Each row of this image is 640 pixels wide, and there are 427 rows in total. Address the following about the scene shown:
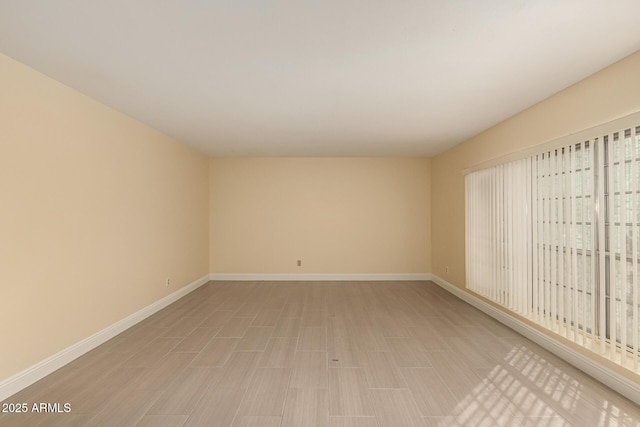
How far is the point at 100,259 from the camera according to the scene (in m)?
3.19

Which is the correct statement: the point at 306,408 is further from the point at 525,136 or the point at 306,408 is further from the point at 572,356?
the point at 525,136

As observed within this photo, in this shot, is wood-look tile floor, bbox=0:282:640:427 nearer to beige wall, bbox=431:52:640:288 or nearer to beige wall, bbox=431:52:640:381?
beige wall, bbox=431:52:640:381

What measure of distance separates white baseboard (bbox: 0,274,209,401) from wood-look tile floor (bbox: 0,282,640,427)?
2.6 inches

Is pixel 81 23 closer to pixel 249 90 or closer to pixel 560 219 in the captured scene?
pixel 249 90

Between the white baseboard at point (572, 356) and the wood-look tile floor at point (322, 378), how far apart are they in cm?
6

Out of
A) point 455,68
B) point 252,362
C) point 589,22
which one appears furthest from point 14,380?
point 589,22

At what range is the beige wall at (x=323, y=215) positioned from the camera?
247 inches

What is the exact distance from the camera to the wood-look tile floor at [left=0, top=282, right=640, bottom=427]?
204 cm

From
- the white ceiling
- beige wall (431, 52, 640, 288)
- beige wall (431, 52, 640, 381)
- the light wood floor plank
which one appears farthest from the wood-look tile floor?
the white ceiling

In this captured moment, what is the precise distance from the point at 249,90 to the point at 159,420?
264 centimetres

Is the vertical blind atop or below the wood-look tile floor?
atop

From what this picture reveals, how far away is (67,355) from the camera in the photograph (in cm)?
274

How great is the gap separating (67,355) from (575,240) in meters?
4.61

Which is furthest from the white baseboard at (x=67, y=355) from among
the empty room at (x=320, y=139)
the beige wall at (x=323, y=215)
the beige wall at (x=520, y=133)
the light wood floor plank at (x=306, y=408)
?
the beige wall at (x=520, y=133)
